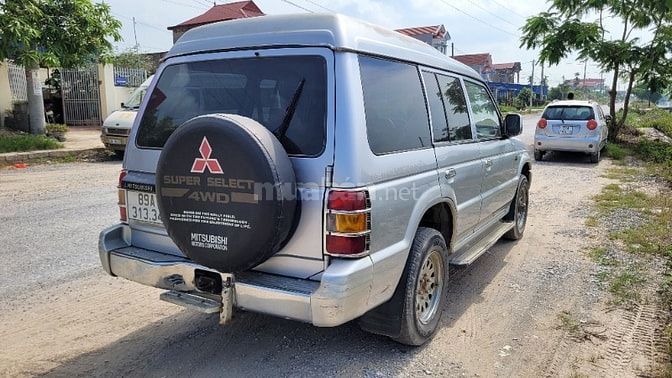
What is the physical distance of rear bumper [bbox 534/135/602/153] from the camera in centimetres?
1298

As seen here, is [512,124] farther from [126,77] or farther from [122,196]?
[126,77]

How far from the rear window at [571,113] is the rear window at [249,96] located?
1203 centimetres

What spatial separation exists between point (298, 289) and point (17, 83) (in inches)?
686

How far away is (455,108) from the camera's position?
416 centimetres

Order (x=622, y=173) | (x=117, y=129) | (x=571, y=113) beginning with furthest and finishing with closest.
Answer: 1. (x=571, y=113)
2. (x=117, y=129)
3. (x=622, y=173)

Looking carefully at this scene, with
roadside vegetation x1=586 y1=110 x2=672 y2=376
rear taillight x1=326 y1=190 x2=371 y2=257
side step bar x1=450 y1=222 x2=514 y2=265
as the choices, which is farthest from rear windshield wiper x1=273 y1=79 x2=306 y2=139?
roadside vegetation x1=586 y1=110 x2=672 y2=376

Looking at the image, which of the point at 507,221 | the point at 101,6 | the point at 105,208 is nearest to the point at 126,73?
the point at 101,6

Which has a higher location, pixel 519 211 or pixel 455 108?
pixel 455 108

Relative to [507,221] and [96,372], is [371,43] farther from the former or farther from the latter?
[507,221]

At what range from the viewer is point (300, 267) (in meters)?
2.84

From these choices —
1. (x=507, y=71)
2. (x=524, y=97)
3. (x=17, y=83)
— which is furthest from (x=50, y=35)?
(x=507, y=71)

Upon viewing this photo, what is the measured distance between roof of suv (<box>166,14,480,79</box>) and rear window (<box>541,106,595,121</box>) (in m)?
11.1

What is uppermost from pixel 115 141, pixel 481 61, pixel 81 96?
pixel 481 61

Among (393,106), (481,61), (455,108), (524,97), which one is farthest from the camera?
(481,61)
